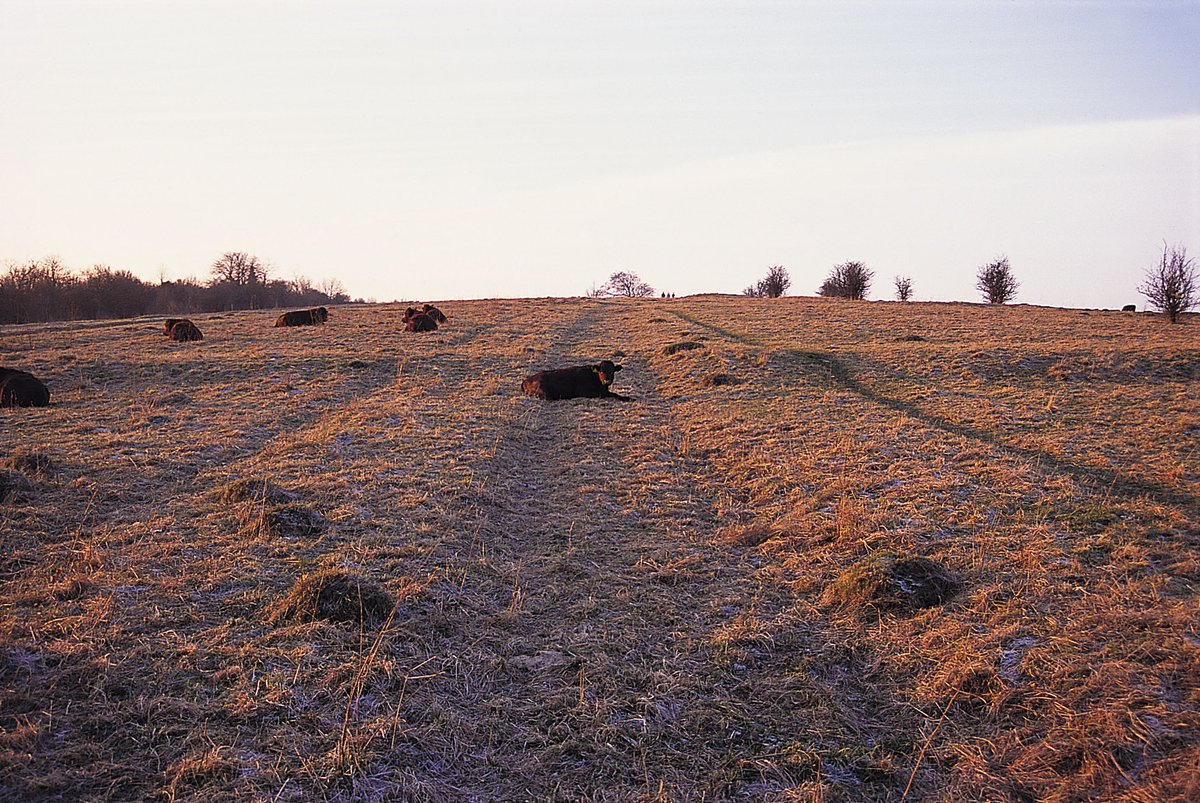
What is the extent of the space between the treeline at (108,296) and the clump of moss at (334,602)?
52.3 meters

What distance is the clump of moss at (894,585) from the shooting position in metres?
6.14

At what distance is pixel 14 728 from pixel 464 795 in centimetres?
278

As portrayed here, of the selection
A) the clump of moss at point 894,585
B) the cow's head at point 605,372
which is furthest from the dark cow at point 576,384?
the clump of moss at point 894,585

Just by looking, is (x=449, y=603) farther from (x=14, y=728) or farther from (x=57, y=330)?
(x=57, y=330)

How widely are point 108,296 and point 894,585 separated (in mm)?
62659

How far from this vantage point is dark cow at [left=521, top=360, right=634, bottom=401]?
54.6ft

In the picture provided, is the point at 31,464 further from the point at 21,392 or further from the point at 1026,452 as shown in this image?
the point at 1026,452

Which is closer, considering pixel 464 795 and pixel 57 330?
pixel 464 795

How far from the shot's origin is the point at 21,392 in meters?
14.3

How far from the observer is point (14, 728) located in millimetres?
4078

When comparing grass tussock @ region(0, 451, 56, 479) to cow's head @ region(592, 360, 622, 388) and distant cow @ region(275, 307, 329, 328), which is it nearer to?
cow's head @ region(592, 360, 622, 388)

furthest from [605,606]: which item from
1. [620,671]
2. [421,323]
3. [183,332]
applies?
[421,323]

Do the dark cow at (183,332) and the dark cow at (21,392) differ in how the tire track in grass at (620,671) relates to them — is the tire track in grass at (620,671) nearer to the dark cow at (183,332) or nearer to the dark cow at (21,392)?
the dark cow at (21,392)

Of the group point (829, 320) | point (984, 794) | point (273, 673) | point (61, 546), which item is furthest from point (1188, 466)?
point (829, 320)
